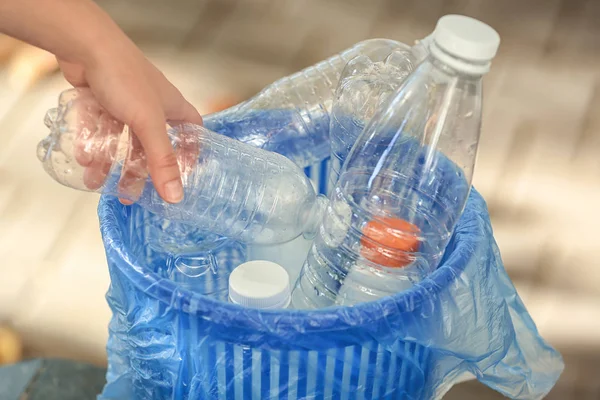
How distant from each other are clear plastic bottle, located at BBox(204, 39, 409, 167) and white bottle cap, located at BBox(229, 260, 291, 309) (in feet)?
0.90

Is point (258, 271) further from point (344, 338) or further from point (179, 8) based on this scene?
point (179, 8)

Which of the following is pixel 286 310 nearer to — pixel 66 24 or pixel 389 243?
pixel 389 243

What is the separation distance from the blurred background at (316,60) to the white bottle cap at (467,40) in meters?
0.73

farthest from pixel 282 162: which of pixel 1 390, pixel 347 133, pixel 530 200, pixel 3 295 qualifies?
pixel 530 200

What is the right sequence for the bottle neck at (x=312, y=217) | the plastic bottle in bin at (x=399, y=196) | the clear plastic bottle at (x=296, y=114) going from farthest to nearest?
the clear plastic bottle at (x=296, y=114)
the bottle neck at (x=312, y=217)
the plastic bottle in bin at (x=399, y=196)

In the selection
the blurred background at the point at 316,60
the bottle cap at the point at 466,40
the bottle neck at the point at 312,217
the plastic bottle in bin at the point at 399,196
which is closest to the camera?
the bottle cap at the point at 466,40

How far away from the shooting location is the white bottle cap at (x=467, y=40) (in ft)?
2.10

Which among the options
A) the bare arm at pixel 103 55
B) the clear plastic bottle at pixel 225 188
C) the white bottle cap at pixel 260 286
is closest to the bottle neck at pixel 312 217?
the clear plastic bottle at pixel 225 188

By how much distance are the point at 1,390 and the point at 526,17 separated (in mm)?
1770

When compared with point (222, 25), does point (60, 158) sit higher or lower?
higher

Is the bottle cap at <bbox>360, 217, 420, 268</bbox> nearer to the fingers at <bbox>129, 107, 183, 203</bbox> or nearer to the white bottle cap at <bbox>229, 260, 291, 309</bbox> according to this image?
the white bottle cap at <bbox>229, 260, 291, 309</bbox>

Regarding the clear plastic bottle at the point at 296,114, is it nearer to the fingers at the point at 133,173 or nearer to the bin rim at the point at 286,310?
the fingers at the point at 133,173

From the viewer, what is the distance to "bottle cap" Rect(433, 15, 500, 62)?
64 centimetres

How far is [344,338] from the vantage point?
71 centimetres
